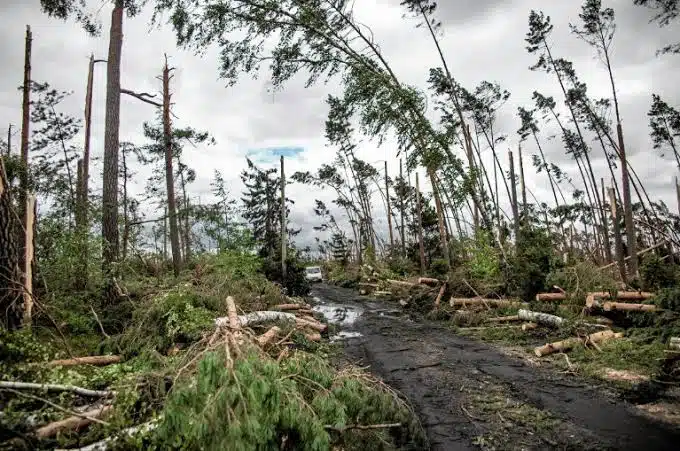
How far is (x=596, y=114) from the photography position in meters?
19.4

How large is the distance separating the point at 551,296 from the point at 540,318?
5.09 ft

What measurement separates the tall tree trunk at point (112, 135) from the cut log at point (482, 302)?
10.4 meters

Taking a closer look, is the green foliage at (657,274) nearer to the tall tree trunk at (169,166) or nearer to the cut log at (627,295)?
the cut log at (627,295)

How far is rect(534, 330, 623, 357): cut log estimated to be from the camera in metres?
7.54

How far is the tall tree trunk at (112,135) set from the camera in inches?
342

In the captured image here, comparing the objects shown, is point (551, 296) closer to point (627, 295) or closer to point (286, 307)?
point (627, 295)

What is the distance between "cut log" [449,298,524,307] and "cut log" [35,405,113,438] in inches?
420

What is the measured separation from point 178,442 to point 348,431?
5.34ft

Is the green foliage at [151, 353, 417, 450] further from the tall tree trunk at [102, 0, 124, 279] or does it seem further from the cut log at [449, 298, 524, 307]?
the cut log at [449, 298, 524, 307]

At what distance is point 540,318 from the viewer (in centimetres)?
966

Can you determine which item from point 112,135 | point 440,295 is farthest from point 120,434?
point 440,295

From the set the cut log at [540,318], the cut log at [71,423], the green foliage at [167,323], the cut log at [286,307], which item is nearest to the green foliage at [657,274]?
the cut log at [540,318]

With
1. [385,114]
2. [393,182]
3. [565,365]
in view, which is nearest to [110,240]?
[385,114]

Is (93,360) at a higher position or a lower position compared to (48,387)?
lower
